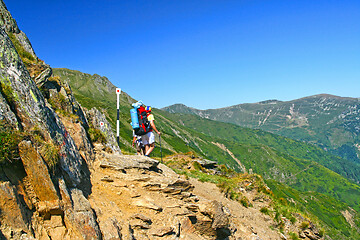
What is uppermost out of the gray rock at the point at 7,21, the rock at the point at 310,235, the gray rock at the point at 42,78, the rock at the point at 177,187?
the gray rock at the point at 7,21

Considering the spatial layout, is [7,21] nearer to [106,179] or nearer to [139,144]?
[139,144]

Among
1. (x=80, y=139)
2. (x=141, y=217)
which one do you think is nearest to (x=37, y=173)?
(x=141, y=217)

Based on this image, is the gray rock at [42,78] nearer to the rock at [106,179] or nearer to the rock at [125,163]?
the rock at [125,163]

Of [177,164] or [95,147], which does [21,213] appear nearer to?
[95,147]

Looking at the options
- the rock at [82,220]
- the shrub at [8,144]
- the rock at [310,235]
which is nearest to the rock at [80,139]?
the rock at [82,220]

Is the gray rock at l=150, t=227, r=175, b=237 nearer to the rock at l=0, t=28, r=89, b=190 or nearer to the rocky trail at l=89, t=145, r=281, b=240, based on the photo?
the rocky trail at l=89, t=145, r=281, b=240

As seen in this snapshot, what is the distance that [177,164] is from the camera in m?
27.6

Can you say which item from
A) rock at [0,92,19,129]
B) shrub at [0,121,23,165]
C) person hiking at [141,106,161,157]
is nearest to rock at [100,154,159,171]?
person hiking at [141,106,161,157]

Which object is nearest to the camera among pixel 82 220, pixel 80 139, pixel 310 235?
pixel 82 220

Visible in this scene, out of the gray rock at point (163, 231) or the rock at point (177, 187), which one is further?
the rock at point (177, 187)

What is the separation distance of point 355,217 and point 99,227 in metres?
232

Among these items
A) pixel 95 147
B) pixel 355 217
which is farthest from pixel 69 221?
pixel 355 217

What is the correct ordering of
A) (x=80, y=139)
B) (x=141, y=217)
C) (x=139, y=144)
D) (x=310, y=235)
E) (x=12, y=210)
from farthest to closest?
1. (x=310, y=235)
2. (x=139, y=144)
3. (x=80, y=139)
4. (x=141, y=217)
5. (x=12, y=210)

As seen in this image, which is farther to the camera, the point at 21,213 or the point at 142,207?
the point at 142,207
